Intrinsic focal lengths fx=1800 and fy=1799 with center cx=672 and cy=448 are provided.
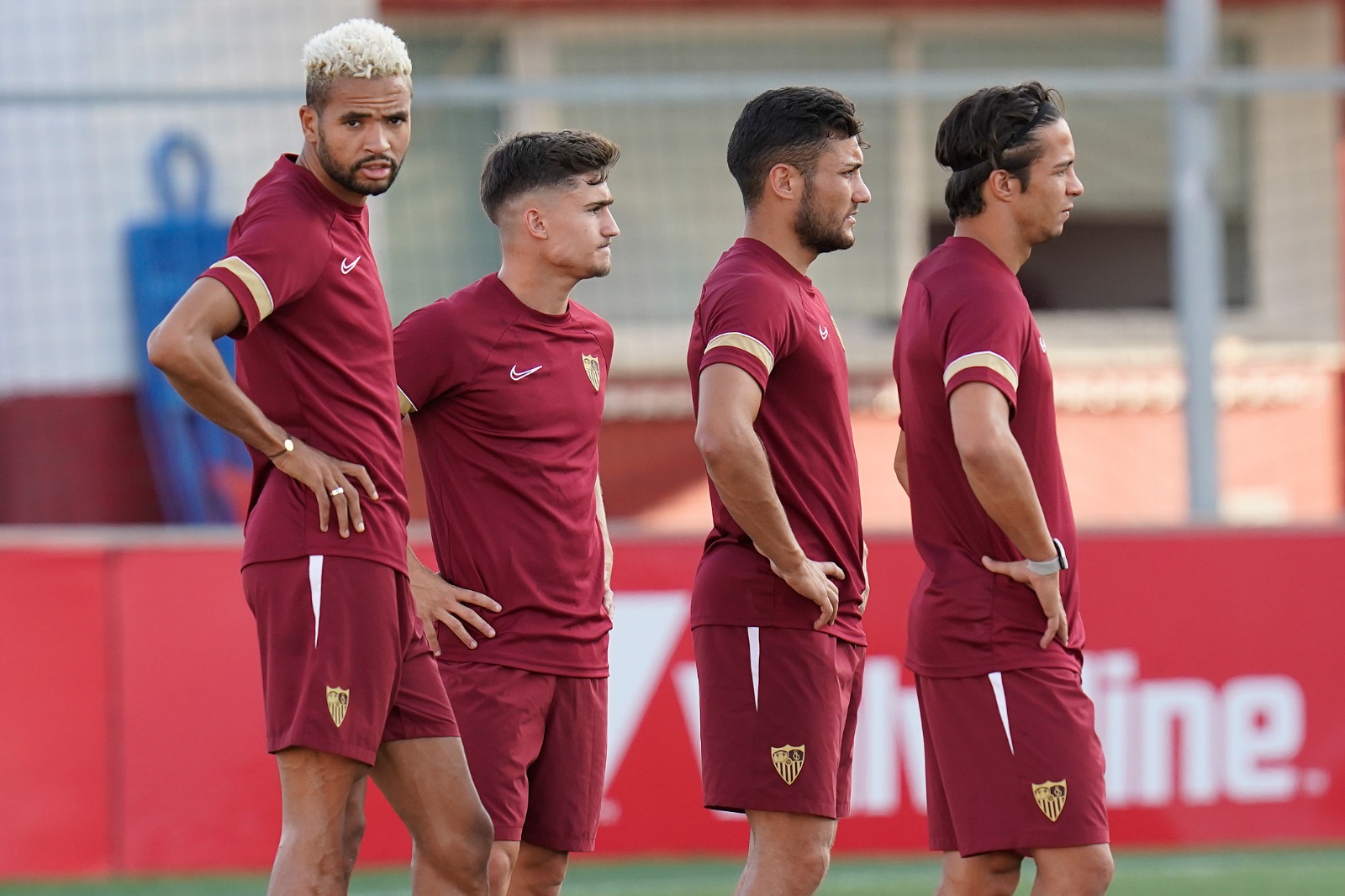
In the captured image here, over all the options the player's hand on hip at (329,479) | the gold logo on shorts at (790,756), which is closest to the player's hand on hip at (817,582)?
the gold logo on shorts at (790,756)

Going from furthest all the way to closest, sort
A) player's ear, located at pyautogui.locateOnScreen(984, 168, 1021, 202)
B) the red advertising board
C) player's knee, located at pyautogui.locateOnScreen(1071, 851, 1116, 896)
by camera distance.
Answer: the red advertising board < player's ear, located at pyautogui.locateOnScreen(984, 168, 1021, 202) < player's knee, located at pyautogui.locateOnScreen(1071, 851, 1116, 896)

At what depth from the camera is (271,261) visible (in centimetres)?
365

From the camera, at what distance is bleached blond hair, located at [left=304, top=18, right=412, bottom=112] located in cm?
382

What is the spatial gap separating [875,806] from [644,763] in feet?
2.91

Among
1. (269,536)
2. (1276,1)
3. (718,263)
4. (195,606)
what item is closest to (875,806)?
(195,606)

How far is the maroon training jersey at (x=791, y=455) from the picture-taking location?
4180 mm

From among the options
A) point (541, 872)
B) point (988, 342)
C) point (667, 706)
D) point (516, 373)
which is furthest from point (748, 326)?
point (667, 706)

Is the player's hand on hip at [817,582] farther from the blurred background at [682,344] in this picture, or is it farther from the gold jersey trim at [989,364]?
the blurred background at [682,344]

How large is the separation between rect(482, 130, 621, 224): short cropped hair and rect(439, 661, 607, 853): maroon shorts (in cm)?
118

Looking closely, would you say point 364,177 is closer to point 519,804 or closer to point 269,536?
point 269,536

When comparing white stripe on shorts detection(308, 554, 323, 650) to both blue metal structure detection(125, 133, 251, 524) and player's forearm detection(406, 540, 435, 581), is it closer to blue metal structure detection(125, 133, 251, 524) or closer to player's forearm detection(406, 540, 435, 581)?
player's forearm detection(406, 540, 435, 581)

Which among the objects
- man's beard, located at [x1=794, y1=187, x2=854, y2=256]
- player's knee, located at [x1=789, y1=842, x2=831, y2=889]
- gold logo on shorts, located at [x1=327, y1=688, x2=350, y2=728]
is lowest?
player's knee, located at [x1=789, y1=842, x2=831, y2=889]

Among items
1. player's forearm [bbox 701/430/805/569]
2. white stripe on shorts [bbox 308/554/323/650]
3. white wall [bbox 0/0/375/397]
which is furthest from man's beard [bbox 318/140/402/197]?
white wall [bbox 0/0/375/397]

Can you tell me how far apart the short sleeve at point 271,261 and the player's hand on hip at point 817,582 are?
1235 mm
